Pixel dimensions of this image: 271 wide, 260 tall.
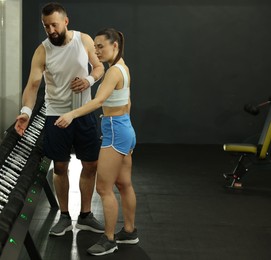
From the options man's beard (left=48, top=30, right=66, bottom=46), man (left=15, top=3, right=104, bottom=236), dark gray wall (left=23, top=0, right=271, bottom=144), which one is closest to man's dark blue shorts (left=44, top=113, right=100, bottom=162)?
man (left=15, top=3, right=104, bottom=236)

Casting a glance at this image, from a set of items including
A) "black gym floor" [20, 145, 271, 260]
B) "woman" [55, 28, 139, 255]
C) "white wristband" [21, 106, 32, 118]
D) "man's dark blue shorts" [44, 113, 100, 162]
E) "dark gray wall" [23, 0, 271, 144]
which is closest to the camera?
"woman" [55, 28, 139, 255]

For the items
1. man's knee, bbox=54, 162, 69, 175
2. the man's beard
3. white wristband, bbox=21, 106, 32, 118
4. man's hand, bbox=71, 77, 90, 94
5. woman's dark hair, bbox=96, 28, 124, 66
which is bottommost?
man's knee, bbox=54, 162, 69, 175

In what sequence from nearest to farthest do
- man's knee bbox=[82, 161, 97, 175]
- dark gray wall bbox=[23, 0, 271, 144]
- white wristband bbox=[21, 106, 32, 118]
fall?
white wristband bbox=[21, 106, 32, 118]
man's knee bbox=[82, 161, 97, 175]
dark gray wall bbox=[23, 0, 271, 144]

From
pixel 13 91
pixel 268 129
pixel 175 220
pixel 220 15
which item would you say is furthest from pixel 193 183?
pixel 220 15

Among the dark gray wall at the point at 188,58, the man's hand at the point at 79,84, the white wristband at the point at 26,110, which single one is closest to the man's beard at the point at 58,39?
the man's hand at the point at 79,84

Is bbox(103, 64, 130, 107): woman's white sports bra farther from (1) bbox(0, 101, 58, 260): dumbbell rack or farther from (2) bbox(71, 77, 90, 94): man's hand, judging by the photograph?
(1) bbox(0, 101, 58, 260): dumbbell rack

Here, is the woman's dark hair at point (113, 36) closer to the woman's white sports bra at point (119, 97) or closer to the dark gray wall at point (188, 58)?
the woman's white sports bra at point (119, 97)

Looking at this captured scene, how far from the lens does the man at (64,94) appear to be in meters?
4.04

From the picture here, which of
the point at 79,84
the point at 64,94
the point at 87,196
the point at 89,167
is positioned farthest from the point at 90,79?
the point at 87,196

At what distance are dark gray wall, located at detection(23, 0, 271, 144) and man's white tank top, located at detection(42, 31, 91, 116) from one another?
412cm

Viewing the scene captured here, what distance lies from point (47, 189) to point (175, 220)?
107 centimetres

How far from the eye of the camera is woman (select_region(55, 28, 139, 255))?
12.3ft

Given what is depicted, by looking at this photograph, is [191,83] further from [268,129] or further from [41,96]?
[41,96]

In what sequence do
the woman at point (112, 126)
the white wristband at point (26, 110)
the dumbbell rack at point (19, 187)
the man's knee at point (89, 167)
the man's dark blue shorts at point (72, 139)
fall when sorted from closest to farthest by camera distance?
the dumbbell rack at point (19, 187), the woman at point (112, 126), the white wristband at point (26, 110), the man's dark blue shorts at point (72, 139), the man's knee at point (89, 167)
